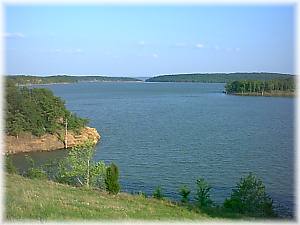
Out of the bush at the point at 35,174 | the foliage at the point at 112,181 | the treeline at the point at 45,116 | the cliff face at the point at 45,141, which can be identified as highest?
the treeline at the point at 45,116

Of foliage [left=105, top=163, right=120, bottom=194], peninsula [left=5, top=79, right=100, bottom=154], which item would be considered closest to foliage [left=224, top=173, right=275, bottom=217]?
foliage [left=105, top=163, right=120, bottom=194]

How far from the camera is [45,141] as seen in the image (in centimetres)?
1641

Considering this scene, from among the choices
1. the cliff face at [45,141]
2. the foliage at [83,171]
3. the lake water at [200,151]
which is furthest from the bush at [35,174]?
the cliff face at [45,141]

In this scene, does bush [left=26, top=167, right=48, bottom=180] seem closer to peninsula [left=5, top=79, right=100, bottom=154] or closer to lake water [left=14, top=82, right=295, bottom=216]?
lake water [left=14, top=82, right=295, bottom=216]

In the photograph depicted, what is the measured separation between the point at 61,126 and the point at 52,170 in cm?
741

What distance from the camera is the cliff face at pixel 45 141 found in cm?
1518

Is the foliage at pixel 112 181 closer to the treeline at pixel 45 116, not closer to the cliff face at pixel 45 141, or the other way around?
the cliff face at pixel 45 141

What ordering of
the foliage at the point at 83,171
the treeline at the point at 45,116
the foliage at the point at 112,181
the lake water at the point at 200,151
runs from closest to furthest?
the foliage at the point at 112,181 < the foliage at the point at 83,171 < the lake water at the point at 200,151 < the treeline at the point at 45,116

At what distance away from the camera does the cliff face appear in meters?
15.2

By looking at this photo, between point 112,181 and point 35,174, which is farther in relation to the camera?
point 35,174

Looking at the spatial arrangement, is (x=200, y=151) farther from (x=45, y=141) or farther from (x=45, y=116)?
(x=45, y=116)

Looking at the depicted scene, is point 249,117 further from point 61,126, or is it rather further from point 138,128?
point 61,126

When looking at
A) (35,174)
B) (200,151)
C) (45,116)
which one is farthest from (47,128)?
(35,174)

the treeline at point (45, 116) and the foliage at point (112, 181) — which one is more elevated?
the treeline at point (45, 116)
